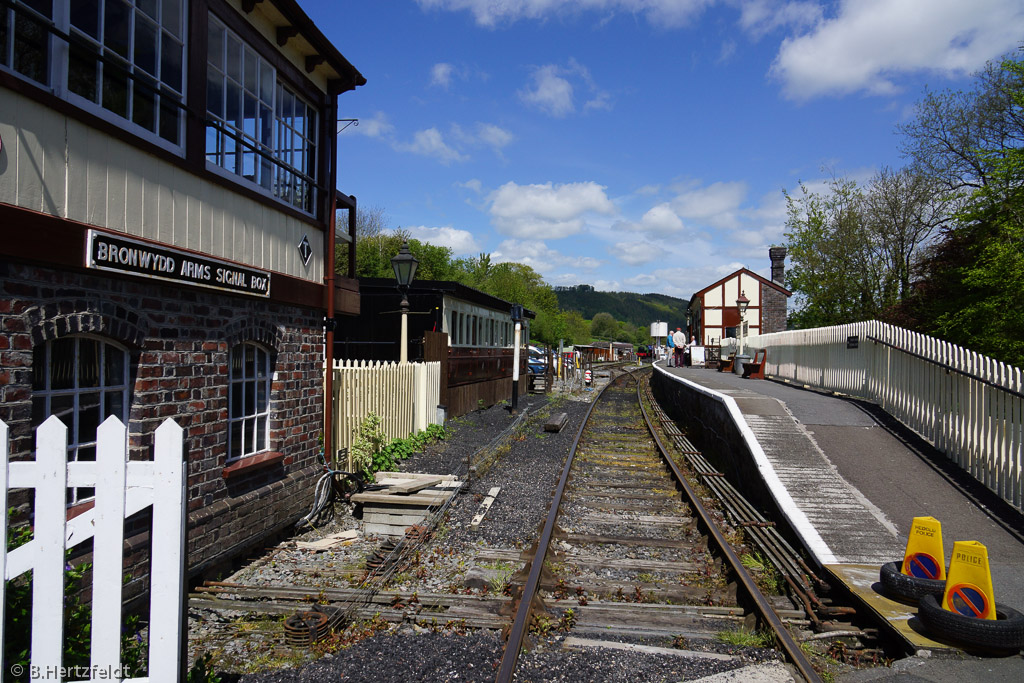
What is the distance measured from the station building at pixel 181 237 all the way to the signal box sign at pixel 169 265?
0.05ft

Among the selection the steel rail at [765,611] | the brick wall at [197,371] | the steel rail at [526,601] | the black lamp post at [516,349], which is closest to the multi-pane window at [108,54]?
the brick wall at [197,371]

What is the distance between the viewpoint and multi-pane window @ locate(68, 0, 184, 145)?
462 centimetres

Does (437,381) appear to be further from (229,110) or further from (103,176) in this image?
(103,176)

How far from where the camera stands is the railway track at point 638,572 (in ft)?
15.2

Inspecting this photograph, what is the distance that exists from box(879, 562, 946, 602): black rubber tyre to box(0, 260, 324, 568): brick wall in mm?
4744

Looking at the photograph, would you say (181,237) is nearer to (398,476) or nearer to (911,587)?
(398,476)

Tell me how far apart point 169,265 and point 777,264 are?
5225 centimetres

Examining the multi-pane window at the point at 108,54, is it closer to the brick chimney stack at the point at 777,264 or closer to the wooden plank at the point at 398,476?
the wooden plank at the point at 398,476

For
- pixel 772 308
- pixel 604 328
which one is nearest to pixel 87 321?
pixel 772 308

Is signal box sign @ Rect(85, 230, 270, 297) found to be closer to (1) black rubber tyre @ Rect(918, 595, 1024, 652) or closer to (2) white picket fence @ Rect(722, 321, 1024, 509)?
(1) black rubber tyre @ Rect(918, 595, 1024, 652)

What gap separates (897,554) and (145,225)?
263 inches

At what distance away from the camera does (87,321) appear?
449cm

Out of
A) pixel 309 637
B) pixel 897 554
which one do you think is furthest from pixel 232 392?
pixel 897 554

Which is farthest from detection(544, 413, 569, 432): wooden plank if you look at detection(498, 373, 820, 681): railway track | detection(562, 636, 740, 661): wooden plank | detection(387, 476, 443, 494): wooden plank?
detection(562, 636, 740, 661): wooden plank
